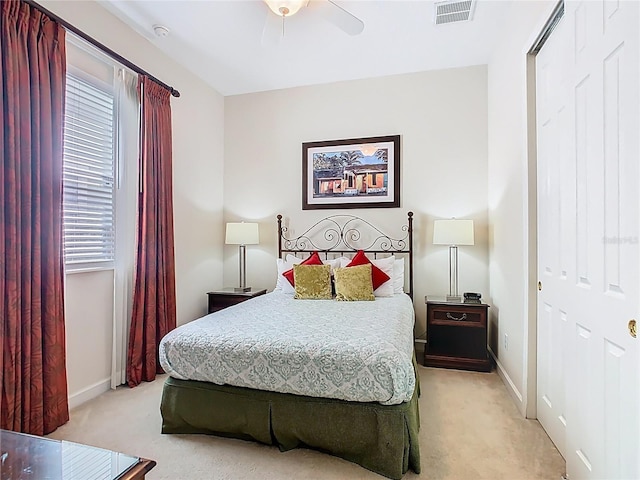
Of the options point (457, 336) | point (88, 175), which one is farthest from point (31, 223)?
point (457, 336)

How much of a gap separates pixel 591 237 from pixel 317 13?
227 cm

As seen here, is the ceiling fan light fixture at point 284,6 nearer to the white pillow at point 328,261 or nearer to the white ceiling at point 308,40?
the white ceiling at point 308,40

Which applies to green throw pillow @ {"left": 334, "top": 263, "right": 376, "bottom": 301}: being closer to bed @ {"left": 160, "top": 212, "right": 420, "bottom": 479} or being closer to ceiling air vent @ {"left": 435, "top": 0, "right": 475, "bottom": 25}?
bed @ {"left": 160, "top": 212, "right": 420, "bottom": 479}

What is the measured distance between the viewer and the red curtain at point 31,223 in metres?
1.97

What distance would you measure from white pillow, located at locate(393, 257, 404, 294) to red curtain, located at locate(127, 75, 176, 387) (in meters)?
2.19

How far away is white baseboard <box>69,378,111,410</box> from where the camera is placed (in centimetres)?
253

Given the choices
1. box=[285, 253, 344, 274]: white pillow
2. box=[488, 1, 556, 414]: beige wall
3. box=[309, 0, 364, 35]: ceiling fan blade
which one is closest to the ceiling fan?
box=[309, 0, 364, 35]: ceiling fan blade

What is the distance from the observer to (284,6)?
8.13 ft

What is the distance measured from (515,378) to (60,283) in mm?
3304

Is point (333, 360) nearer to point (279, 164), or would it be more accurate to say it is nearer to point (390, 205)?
point (390, 205)

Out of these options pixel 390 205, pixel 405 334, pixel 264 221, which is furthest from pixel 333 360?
pixel 264 221

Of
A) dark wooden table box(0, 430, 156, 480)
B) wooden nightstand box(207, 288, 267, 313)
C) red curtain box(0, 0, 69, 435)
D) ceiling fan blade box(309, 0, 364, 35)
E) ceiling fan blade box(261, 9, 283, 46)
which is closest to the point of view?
dark wooden table box(0, 430, 156, 480)

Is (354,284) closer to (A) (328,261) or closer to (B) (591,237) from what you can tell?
(A) (328,261)

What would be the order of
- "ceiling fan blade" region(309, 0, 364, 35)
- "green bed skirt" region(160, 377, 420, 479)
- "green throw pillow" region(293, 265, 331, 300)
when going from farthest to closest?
"green throw pillow" region(293, 265, 331, 300) → "ceiling fan blade" region(309, 0, 364, 35) → "green bed skirt" region(160, 377, 420, 479)
